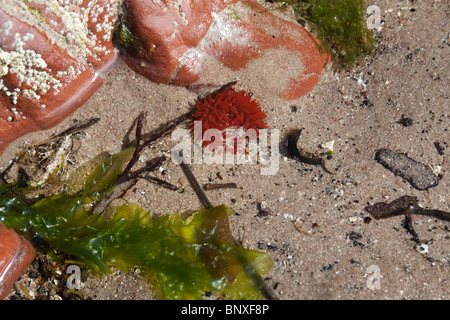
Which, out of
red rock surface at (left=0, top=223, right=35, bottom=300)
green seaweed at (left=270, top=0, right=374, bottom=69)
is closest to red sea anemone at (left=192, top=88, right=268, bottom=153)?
green seaweed at (left=270, top=0, right=374, bottom=69)

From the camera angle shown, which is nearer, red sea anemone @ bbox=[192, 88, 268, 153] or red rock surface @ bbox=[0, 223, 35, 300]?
red rock surface @ bbox=[0, 223, 35, 300]

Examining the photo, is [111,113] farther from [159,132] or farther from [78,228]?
[78,228]

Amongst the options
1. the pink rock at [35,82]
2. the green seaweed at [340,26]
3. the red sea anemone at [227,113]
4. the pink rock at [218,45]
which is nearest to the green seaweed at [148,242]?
the pink rock at [35,82]

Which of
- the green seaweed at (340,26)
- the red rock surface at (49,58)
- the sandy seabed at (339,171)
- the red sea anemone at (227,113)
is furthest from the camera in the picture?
the green seaweed at (340,26)

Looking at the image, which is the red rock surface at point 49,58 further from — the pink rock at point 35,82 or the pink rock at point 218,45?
the pink rock at point 218,45

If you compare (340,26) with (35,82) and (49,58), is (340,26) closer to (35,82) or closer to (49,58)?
(49,58)

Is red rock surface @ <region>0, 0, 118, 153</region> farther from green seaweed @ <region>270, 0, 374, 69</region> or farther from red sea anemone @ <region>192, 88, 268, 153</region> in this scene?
green seaweed @ <region>270, 0, 374, 69</region>

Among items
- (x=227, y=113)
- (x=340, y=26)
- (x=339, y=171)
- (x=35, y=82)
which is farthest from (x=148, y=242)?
(x=340, y=26)
